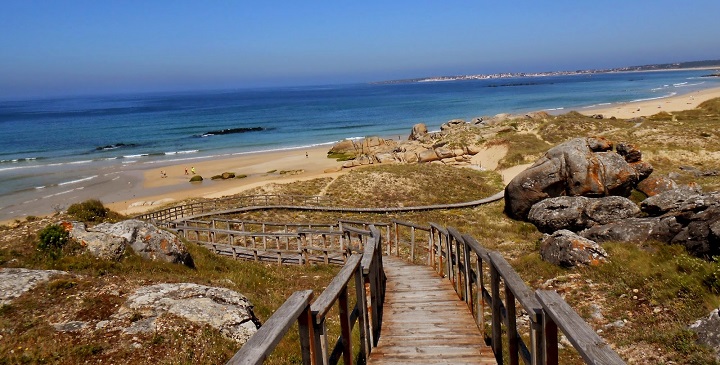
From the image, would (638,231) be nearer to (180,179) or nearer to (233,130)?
(180,179)

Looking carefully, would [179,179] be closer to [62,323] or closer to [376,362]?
[62,323]

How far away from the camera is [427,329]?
6.29 meters

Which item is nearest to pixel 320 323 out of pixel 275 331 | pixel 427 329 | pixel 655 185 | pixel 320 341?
pixel 320 341

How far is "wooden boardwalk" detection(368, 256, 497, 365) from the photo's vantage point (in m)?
5.38

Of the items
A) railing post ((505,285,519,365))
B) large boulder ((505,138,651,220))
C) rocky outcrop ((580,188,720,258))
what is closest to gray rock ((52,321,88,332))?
railing post ((505,285,519,365))

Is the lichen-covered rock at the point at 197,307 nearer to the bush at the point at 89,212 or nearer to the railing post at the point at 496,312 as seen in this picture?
the railing post at the point at 496,312

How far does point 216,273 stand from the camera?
40.5ft

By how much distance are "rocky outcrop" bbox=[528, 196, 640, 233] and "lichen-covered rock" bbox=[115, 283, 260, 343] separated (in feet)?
50.5

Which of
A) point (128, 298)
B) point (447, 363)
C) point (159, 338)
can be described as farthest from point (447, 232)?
point (128, 298)

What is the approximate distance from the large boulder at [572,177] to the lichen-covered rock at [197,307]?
1839 cm

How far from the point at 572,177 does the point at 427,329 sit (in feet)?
61.4

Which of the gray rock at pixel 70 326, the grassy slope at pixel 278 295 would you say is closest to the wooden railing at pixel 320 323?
the grassy slope at pixel 278 295

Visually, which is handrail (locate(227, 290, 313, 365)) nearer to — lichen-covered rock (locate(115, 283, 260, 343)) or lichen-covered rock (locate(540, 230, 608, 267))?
lichen-covered rock (locate(115, 283, 260, 343))

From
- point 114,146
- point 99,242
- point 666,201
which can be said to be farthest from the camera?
point 114,146
